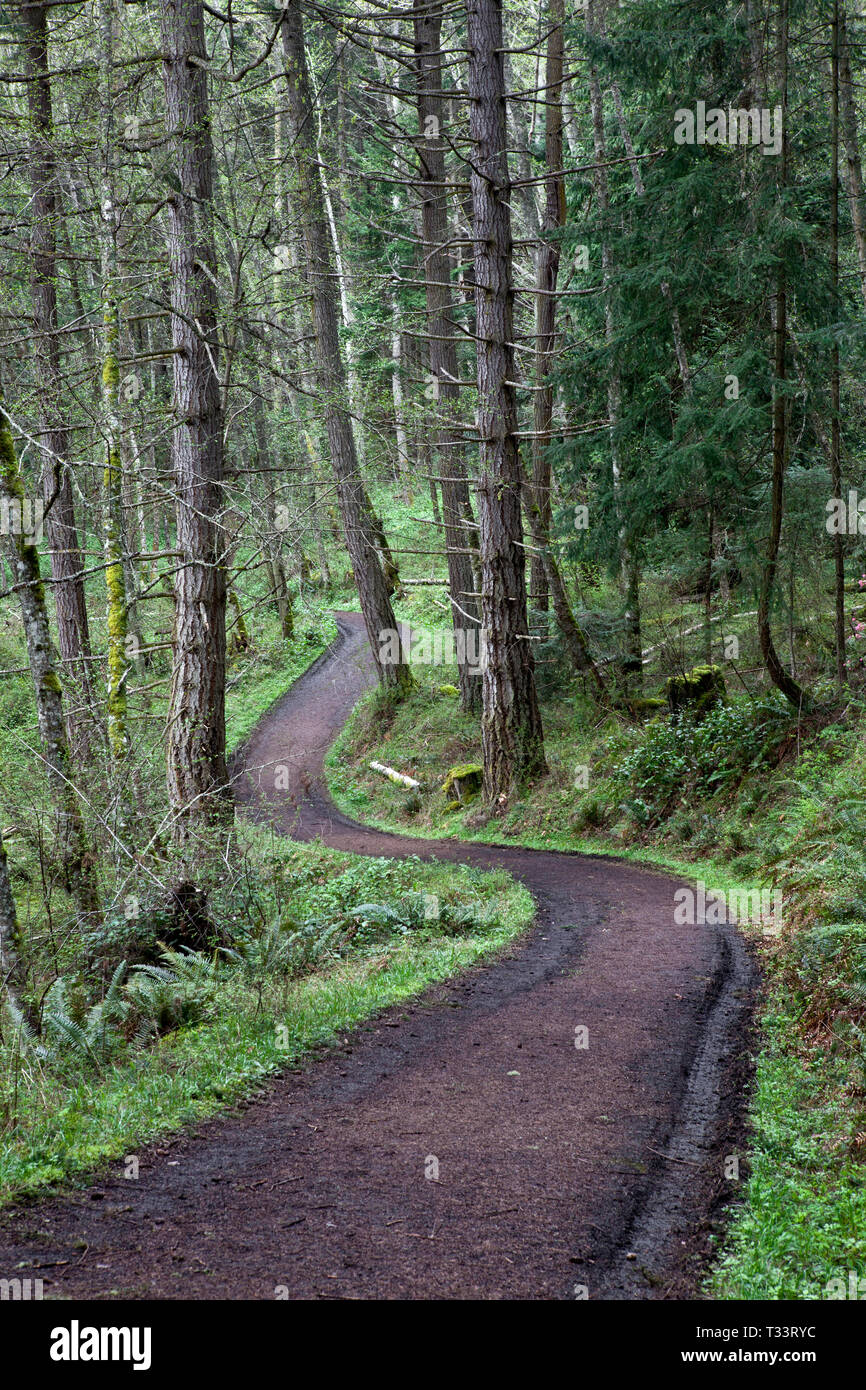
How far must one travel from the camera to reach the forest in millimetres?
4586

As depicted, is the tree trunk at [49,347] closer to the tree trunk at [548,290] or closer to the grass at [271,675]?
the tree trunk at [548,290]

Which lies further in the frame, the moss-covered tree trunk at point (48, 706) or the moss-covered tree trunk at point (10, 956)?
the moss-covered tree trunk at point (48, 706)

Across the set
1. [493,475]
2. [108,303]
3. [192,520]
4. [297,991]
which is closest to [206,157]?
[108,303]

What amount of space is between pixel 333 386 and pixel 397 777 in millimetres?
8268

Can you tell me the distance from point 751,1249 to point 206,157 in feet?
37.3

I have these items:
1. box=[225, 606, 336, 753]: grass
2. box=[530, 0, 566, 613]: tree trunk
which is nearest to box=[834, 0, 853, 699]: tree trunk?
box=[530, 0, 566, 613]: tree trunk

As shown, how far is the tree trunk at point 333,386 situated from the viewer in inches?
573

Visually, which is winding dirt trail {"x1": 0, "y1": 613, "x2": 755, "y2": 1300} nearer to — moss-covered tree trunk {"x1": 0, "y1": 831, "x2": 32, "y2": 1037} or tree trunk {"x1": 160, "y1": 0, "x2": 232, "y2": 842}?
moss-covered tree trunk {"x1": 0, "y1": 831, "x2": 32, "y2": 1037}

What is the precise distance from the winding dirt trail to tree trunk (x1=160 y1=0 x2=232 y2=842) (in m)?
4.33

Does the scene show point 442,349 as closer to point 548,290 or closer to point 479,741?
point 548,290

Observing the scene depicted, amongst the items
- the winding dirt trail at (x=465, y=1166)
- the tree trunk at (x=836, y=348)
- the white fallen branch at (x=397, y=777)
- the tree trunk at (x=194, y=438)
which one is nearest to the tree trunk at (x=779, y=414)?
the tree trunk at (x=836, y=348)

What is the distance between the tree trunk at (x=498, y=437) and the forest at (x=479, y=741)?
0.23 feet

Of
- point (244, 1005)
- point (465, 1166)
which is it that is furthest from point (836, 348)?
point (465, 1166)

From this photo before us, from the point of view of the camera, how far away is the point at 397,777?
20094 mm
